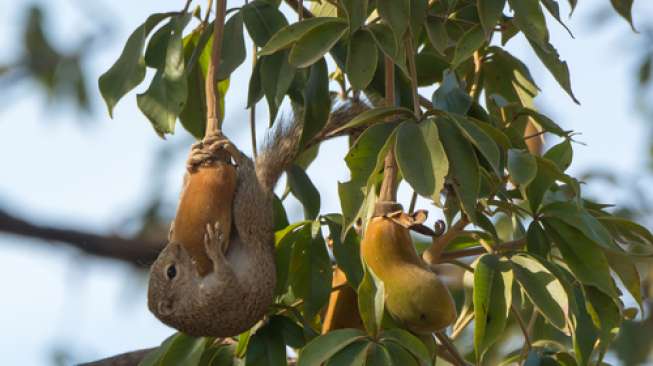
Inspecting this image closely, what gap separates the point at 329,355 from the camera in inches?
42.3

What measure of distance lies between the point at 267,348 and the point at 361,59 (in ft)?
1.20

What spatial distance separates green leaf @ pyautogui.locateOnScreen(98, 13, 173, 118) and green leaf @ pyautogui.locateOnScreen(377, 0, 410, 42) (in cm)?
34

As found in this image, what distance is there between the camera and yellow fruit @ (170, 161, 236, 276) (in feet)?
3.64

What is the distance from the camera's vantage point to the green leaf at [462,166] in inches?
43.3

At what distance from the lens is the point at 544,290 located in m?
1.18

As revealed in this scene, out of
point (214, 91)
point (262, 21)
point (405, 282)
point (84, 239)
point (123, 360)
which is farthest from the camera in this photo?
point (123, 360)

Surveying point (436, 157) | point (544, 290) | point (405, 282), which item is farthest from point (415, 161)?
point (544, 290)

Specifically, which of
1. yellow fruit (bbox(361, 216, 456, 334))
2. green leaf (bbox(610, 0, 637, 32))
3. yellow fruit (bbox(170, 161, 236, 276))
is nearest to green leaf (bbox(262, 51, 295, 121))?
yellow fruit (bbox(170, 161, 236, 276))

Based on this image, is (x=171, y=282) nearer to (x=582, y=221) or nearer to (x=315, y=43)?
(x=315, y=43)

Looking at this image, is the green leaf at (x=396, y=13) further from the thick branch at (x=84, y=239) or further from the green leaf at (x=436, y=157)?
the thick branch at (x=84, y=239)

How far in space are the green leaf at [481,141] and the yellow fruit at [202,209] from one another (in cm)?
27

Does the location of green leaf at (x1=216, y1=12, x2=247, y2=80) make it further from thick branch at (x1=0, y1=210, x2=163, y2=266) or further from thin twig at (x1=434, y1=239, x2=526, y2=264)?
thick branch at (x1=0, y1=210, x2=163, y2=266)

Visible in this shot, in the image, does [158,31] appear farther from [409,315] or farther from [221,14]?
[409,315]

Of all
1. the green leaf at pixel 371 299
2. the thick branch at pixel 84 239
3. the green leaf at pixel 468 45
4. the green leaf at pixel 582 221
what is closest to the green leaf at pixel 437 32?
the green leaf at pixel 468 45
